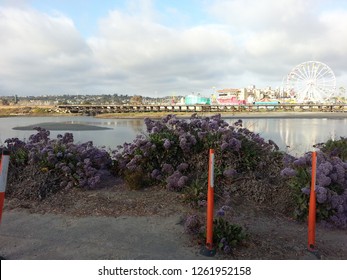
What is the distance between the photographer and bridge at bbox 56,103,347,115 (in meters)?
111

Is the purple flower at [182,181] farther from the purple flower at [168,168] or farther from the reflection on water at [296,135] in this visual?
the reflection on water at [296,135]

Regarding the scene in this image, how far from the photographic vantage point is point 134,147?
22.1 ft

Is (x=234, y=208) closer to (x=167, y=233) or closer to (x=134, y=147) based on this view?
(x=167, y=233)

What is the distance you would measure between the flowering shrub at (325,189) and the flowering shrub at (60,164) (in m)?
3.63

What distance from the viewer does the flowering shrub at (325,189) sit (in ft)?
→ 15.0

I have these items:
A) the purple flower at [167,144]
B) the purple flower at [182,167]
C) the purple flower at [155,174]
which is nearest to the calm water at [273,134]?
the purple flower at [167,144]

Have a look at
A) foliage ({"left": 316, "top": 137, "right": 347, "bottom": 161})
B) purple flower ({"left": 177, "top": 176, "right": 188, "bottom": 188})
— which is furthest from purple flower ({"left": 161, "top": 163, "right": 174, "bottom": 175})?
foliage ({"left": 316, "top": 137, "right": 347, "bottom": 161})

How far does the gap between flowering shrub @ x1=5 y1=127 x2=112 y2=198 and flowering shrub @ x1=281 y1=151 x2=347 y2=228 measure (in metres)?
3.63

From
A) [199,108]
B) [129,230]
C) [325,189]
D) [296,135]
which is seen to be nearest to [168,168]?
[129,230]

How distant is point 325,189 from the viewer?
14.6ft

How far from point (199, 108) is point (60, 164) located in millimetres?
119290

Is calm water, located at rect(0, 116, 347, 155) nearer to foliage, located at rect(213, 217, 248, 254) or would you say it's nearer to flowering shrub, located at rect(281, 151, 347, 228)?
flowering shrub, located at rect(281, 151, 347, 228)

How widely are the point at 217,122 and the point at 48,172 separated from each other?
365 centimetres

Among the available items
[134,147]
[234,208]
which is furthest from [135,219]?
[134,147]
